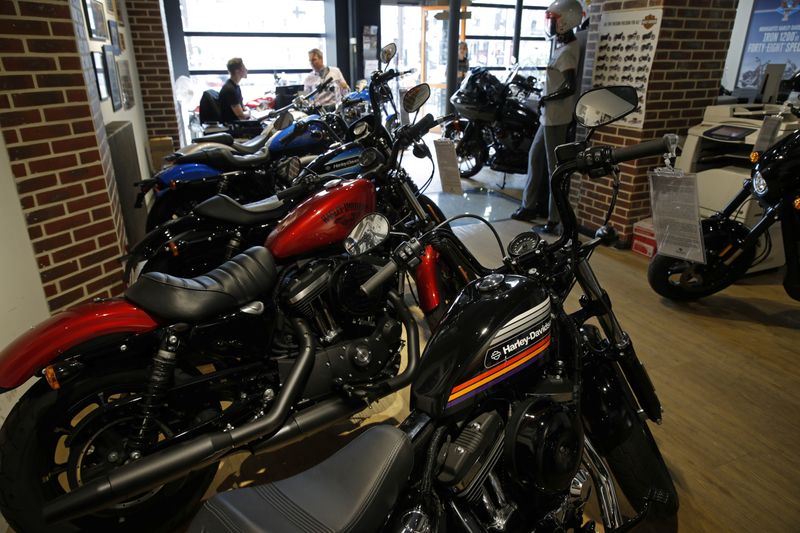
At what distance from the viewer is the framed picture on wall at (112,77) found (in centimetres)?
373

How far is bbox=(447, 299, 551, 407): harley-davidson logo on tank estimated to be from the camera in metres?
1.11

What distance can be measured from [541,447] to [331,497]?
1.53 ft

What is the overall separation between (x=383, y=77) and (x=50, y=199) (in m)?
1.83

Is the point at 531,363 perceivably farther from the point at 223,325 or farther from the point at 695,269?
the point at 695,269

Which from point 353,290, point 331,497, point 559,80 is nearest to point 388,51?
point 559,80

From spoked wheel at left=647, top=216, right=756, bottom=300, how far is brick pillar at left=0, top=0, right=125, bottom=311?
125 inches

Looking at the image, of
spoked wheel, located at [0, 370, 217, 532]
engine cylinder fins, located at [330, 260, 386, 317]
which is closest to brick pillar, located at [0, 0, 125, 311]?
spoked wheel, located at [0, 370, 217, 532]

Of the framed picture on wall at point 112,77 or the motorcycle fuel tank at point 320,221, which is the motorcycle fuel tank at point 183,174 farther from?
the motorcycle fuel tank at point 320,221

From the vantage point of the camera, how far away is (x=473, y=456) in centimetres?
111

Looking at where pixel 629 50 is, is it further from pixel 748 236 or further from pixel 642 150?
pixel 642 150

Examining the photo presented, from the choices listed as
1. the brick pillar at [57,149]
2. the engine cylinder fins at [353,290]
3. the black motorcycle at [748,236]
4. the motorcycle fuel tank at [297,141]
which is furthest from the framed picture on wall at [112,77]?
the black motorcycle at [748,236]

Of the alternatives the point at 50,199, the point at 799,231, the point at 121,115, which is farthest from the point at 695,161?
the point at 121,115

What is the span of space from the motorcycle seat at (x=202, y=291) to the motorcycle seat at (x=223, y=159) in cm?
216

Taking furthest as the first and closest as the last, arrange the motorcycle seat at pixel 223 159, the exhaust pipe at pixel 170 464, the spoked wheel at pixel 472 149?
the spoked wheel at pixel 472 149, the motorcycle seat at pixel 223 159, the exhaust pipe at pixel 170 464
